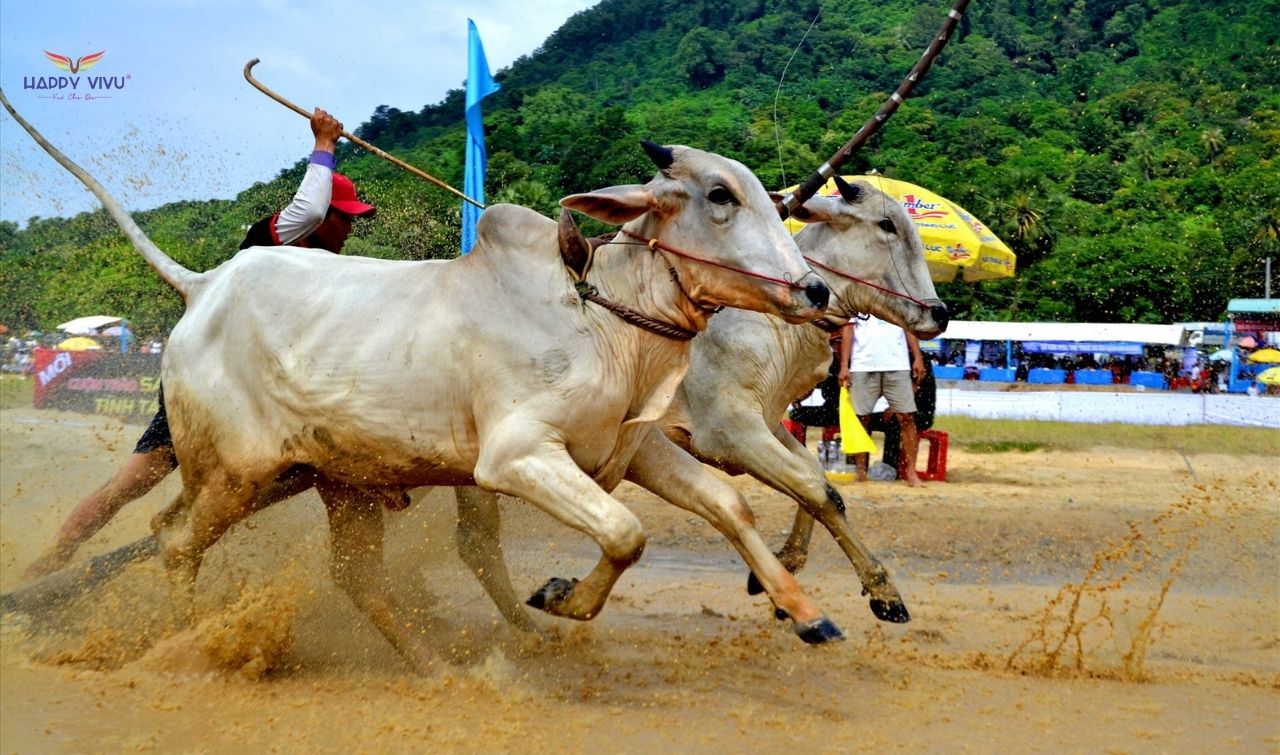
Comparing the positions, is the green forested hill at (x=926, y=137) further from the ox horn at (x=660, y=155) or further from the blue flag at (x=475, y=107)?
the ox horn at (x=660, y=155)

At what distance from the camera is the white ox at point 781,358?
224 inches

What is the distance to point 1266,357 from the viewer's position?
28359 millimetres

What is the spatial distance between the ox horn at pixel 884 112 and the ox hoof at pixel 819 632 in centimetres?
177

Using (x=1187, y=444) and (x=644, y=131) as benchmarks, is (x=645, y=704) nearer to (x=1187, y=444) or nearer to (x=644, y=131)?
(x=1187, y=444)

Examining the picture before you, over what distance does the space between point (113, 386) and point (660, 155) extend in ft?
15.7

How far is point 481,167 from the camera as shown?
10094mm

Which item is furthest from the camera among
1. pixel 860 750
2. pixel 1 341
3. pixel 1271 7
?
pixel 1271 7

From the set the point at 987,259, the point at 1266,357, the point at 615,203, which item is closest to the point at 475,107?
the point at 615,203

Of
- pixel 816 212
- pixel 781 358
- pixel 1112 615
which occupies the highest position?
pixel 816 212

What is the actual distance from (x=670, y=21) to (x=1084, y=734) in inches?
1328

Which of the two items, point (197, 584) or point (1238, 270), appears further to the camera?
point (1238, 270)

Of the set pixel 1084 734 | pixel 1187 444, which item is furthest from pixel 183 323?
pixel 1187 444

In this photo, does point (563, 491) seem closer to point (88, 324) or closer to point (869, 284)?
point (869, 284)

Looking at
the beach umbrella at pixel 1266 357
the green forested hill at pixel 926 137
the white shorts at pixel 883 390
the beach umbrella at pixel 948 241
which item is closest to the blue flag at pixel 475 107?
the green forested hill at pixel 926 137
